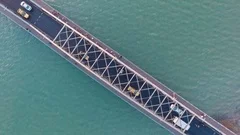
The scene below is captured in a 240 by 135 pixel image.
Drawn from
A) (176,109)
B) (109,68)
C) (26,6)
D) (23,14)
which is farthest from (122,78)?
(26,6)

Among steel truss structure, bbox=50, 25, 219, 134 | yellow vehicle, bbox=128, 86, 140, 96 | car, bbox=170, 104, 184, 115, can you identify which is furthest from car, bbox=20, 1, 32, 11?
car, bbox=170, 104, 184, 115

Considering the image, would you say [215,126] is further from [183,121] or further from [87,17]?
[87,17]

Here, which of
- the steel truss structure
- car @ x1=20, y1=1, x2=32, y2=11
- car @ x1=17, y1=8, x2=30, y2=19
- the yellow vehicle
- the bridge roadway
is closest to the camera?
the bridge roadway

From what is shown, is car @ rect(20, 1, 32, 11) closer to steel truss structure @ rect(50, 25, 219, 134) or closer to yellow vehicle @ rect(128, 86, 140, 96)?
steel truss structure @ rect(50, 25, 219, 134)

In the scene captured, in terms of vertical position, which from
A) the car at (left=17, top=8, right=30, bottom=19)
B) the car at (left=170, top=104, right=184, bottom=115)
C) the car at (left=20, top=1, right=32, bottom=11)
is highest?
the car at (left=170, top=104, right=184, bottom=115)

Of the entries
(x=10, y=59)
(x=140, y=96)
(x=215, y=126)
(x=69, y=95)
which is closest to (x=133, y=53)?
(x=140, y=96)

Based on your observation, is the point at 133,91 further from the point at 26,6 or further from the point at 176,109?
the point at 26,6

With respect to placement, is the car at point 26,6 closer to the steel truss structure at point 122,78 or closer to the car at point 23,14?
the car at point 23,14

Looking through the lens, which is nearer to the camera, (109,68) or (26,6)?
(109,68)

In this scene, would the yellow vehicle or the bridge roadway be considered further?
the yellow vehicle
